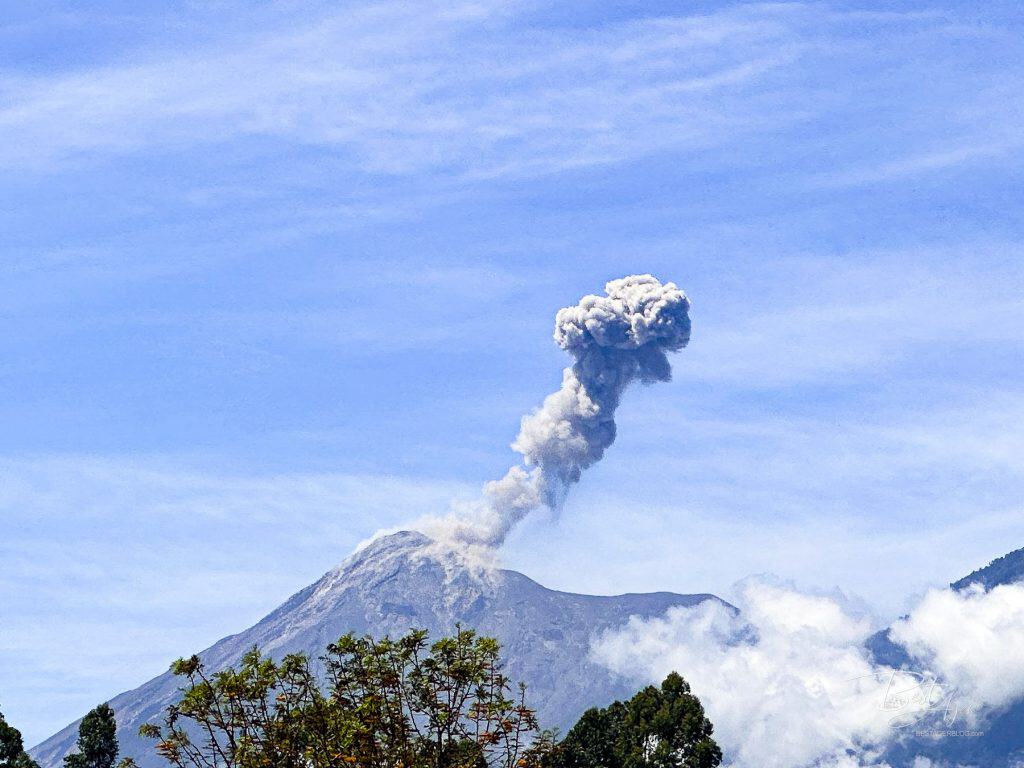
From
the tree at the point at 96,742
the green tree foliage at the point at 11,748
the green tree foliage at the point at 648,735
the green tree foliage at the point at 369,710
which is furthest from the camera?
the green tree foliage at the point at 648,735

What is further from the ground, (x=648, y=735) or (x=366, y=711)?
(x=648, y=735)

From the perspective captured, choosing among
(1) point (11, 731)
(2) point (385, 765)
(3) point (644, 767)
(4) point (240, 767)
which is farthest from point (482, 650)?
(3) point (644, 767)

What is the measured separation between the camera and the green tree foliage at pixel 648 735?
83812 mm

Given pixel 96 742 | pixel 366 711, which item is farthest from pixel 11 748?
pixel 366 711

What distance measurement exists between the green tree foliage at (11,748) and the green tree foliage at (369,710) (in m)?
24.0

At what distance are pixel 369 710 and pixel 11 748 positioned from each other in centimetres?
3047

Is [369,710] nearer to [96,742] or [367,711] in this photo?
[367,711]

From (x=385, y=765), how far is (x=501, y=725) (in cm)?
499

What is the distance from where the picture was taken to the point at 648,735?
86.6 metres

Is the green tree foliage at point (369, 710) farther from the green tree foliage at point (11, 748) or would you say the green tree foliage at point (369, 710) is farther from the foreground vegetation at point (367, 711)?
the green tree foliage at point (11, 748)

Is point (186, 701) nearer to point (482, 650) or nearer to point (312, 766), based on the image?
point (312, 766)

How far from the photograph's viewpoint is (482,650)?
4384 centimetres

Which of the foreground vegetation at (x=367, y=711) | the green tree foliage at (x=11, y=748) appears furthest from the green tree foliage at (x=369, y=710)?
the green tree foliage at (x=11, y=748)

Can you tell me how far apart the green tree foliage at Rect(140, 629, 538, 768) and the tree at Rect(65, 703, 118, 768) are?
34974 millimetres
